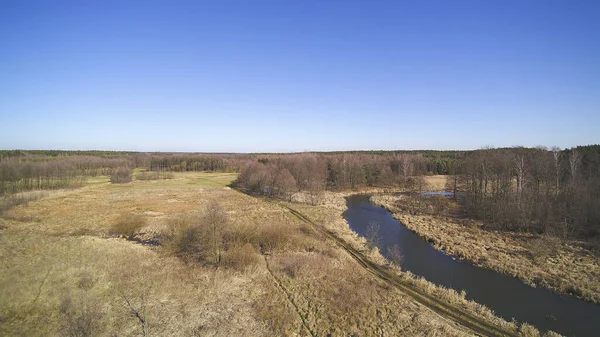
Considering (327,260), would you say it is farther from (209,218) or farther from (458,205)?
(458,205)

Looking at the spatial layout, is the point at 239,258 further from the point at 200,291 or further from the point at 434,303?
the point at 434,303

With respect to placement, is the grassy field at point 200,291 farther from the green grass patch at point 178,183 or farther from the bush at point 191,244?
the green grass patch at point 178,183

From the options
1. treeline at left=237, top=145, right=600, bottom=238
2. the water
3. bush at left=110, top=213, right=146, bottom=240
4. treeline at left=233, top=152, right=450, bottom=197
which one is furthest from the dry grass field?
treeline at left=233, top=152, right=450, bottom=197

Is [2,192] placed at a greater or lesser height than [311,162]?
lesser

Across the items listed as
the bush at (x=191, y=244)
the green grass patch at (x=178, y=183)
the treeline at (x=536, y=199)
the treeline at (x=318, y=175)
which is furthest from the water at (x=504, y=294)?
the green grass patch at (x=178, y=183)

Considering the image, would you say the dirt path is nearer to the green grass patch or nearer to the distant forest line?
the distant forest line

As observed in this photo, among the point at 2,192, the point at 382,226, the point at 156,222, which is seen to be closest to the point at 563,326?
the point at 382,226
